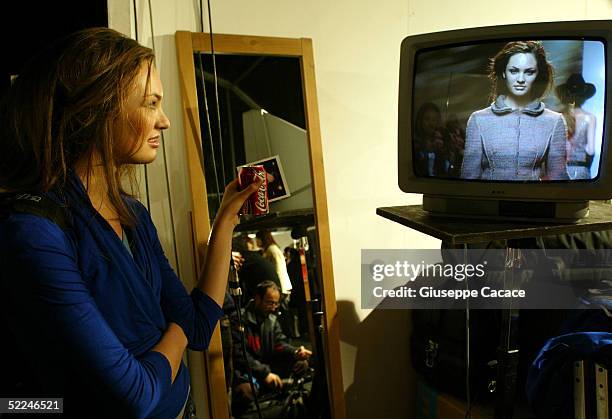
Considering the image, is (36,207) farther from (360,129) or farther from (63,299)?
(360,129)

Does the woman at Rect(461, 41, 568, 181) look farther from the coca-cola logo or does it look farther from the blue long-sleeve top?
the blue long-sleeve top

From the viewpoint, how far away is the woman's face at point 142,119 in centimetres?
99

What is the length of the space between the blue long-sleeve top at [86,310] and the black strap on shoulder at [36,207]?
1cm

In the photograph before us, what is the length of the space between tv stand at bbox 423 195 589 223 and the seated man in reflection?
709 mm

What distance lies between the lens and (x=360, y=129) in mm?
2018

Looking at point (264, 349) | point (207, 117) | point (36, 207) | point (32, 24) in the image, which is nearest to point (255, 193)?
point (207, 117)

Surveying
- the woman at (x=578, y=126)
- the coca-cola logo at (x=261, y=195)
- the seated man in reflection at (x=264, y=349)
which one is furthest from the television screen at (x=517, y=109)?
the seated man in reflection at (x=264, y=349)

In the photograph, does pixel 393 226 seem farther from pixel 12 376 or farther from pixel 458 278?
pixel 12 376

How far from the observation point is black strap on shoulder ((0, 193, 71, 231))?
2.79 feet

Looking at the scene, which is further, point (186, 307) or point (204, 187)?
point (204, 187)

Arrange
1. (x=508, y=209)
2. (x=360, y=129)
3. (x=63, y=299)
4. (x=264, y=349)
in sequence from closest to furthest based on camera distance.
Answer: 1. (x=63, y=299)
2. (x=508, y=209)
3. (x=264, y=349)
4. (x=360, y=129)

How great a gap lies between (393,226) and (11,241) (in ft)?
4.99

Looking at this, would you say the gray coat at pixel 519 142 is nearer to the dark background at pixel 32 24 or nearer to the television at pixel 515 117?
the television at pixel 515 117

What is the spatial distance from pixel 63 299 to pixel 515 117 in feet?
3.47
